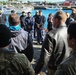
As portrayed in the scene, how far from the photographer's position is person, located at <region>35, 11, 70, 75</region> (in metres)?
4.51

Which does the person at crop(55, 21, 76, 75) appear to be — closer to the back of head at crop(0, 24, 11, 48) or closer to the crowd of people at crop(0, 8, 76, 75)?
the crowd of people at crop(0, 8, 76, 75)

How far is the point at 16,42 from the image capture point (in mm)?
4887

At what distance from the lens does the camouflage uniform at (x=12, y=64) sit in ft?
10.0

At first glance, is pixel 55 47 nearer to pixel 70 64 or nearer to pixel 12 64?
pixel 12 64

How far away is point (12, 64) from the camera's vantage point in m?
3.06

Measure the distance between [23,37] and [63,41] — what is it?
0.73m

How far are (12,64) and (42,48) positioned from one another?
1.54 meters

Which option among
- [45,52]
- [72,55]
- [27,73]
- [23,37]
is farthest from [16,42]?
[72,55]

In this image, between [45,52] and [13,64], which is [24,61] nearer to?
[13,64]

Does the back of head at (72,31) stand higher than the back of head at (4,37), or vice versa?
the back of head at (72,31)

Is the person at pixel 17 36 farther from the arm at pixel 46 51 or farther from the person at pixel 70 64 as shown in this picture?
the person at pixel 70 64

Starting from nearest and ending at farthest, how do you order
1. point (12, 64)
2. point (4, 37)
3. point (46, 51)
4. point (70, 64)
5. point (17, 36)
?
1. point (70, 64)
2. point (12, 64)
3. point (4, 37)
4. point (46, 51)
5. point (17, 36)

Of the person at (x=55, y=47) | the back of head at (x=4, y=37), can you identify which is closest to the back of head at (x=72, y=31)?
the back of head at (x=4, y=37)

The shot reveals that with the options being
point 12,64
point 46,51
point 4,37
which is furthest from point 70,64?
point 46,51
